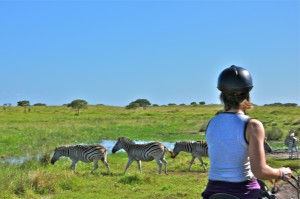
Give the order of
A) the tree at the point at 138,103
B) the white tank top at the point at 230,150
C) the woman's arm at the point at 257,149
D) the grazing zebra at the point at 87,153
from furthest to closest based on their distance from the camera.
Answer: the tree at the point at 138,103 → the grazing zebra at the point at 87,153 → the white tank top at the point at 230,150 → the woman's arm at the point at 257,149

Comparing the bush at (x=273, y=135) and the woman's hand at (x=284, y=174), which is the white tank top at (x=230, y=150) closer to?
the woman's hand at (x=284, y=174)

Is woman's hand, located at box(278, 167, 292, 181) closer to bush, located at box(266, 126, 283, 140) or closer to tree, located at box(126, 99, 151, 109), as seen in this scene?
bush, located at box(266, 126, 283, 140)

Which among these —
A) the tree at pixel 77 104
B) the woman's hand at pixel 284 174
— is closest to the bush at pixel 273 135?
the woman's hand at pixel 284 174

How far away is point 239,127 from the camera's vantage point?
3314 mm

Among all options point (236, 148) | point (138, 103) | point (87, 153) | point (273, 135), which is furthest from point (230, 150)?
point (138, 103)

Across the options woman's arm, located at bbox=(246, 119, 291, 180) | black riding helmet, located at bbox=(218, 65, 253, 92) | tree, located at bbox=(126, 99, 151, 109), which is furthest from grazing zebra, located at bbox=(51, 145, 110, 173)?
tree, located at bbox=(126, 99, 151, 109)

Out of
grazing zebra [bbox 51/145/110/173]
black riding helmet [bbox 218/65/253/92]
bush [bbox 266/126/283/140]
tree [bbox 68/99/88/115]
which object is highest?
tree [bbox 68/99/88/115]

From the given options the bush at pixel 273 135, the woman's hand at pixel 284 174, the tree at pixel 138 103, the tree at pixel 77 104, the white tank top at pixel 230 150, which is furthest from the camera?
the tree at pixel 138 103

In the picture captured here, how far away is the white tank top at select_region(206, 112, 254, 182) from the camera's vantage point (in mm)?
3326

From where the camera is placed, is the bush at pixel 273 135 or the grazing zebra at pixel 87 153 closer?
the grazing zebra at pixel 87 153

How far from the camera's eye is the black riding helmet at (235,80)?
340cm

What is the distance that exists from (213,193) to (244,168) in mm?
339

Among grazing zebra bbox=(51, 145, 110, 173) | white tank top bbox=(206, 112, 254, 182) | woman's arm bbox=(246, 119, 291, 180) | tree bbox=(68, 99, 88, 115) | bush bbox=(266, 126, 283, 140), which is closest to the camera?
woman's arm bbox=(246, 119, 291, 180)

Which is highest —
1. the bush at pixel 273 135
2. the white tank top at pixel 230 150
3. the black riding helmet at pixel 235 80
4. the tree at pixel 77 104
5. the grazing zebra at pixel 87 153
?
the tree at pixel 77 104
